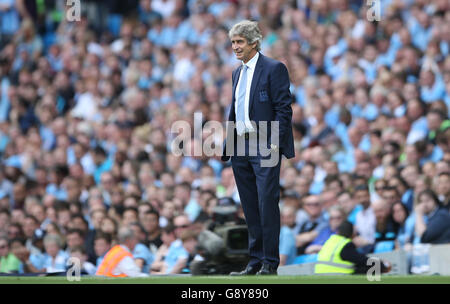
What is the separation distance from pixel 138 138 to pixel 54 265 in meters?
4.03

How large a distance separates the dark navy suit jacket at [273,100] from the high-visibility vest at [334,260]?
1.61 meters

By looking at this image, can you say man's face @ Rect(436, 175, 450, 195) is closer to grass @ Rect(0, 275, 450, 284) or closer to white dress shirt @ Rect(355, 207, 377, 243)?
white dress shirt @ Rect(355, 207, 377, 243)

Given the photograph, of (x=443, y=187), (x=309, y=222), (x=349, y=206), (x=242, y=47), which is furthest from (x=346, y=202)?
(x=242, y=47)

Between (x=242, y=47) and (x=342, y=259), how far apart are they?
2491mm

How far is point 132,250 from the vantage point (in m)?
10.0

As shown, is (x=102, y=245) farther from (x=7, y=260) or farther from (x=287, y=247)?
(x=287, y=247)

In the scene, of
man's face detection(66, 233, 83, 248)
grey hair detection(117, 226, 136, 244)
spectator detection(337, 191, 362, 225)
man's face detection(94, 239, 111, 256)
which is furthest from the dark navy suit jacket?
man's face detection(66, 233, 83, 248)

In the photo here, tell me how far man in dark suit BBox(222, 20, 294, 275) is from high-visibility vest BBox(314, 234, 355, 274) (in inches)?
46.0

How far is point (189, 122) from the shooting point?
45.6 feet

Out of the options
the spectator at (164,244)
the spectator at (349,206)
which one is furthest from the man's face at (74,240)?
the spectator at (349,206)

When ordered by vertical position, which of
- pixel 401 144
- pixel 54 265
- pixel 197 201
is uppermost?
pixel 401 144
